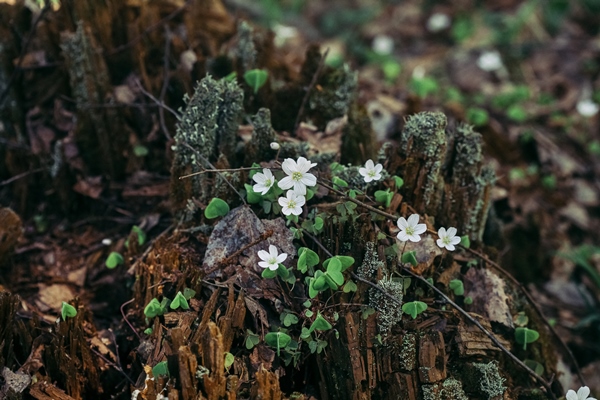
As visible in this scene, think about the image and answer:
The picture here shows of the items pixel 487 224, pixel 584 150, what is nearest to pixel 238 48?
pixel 487 224

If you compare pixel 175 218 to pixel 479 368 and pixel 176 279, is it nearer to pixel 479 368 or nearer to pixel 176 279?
pixel 176 279

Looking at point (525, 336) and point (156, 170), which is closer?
point (525, 336)

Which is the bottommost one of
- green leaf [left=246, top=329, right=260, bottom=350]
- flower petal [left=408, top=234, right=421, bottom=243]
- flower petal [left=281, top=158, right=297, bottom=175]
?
green leaf [left=246, top=329, right=260, bottom=350]

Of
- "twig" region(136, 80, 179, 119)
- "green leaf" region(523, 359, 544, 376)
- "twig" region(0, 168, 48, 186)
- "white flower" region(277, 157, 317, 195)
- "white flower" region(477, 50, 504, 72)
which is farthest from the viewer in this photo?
"white flower" region(477, 50, 504, 72)

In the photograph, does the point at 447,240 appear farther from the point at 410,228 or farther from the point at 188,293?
the point at 188,293

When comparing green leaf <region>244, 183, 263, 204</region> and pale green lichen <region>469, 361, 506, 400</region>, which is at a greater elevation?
green leaf <region>244, 183, 263, 204</region>

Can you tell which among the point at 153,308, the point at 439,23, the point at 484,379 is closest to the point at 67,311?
the point at 153,308

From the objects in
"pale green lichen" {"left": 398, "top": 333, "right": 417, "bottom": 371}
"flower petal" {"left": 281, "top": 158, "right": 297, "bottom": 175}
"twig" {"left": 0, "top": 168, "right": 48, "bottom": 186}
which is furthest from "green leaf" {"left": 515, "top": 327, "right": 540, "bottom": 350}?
"twig" {"left": 0, "top": 168, "right": 48, "bottom": 186}

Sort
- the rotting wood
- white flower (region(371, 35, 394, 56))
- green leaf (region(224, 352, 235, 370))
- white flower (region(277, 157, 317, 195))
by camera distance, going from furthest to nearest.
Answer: white flower (region(371, 35, 394, 56)) < white flower (region(277, 157, 317, 195)) < green leaf (region(224, 352, 235, 370)) < the rotting wood

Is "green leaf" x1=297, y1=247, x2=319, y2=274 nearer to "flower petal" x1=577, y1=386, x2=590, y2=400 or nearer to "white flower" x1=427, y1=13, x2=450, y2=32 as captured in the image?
"flower petal" x1=577, y1=386, x2=590, y2=400
